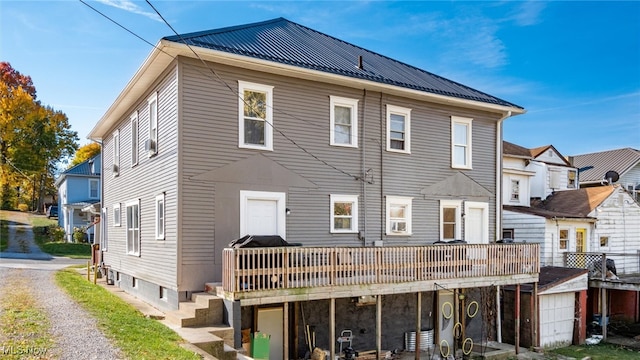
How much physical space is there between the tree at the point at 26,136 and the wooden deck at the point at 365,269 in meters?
31.1

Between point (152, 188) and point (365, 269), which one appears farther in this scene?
point (152, 188)

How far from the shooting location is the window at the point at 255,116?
1168 centimetres

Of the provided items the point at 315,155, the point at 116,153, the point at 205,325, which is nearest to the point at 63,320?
the point at 205,325

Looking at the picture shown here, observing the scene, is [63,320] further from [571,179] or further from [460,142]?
[571,179]

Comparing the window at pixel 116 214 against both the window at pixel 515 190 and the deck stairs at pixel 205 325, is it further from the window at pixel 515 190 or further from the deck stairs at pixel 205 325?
the window at pixel 515 190

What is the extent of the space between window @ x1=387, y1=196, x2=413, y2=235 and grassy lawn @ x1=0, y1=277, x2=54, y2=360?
9.25m

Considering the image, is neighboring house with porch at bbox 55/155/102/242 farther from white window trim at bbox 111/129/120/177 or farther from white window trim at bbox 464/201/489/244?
white window trim at bbox 464/201/489/244

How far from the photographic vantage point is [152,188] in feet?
41.9

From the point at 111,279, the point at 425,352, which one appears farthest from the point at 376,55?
the point at 111,279

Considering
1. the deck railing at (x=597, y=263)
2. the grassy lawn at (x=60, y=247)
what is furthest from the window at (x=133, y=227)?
the deck railing at (x=597, y=263)

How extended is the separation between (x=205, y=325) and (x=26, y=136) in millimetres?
37095

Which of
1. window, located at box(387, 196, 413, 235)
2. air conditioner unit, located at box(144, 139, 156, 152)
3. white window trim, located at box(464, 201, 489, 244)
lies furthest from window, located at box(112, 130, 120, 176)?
white window trim, located at box(464, 201, 489, 244)

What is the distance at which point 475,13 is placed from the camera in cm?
1933

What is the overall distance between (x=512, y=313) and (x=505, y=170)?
8.04 m
